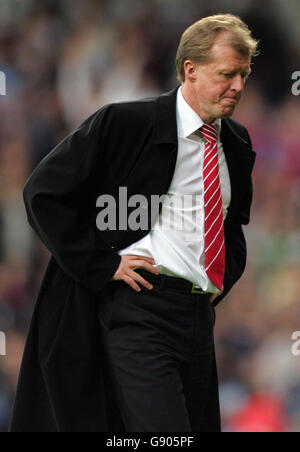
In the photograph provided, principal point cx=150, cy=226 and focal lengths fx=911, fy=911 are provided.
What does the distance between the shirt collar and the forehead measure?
A: 0.17m

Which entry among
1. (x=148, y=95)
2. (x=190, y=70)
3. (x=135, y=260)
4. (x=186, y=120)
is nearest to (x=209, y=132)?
(x=186, y=120)

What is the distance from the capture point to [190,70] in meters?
2.67

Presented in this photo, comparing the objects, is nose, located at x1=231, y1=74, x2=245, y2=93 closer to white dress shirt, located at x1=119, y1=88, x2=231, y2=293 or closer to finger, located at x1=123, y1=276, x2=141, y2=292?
white dress shirt, located at x1=119, y1=88, x2=231, y2=293

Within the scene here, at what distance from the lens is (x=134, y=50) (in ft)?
16.2

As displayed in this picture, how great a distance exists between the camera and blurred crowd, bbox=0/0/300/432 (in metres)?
4.73

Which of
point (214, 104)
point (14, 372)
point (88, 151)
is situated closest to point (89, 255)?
point (88, 151)

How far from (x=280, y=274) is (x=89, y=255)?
237 cm

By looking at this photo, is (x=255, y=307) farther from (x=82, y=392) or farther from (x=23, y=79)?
(x=82, y=392)

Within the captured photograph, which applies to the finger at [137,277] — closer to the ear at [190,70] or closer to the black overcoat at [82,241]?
the black overcoat at [82,241]

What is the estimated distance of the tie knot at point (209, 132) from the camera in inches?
106

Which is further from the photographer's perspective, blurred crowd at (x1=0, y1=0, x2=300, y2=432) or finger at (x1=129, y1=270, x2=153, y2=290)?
blurred crowd at (x1=0, y1=0, x2=300, y2=432)

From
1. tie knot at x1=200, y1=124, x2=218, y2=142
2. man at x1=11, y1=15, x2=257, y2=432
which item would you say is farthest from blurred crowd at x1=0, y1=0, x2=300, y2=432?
tie knot at x1=200, y1=124, x2=218, y2=142

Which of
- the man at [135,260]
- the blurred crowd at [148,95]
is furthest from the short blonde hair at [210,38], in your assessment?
the blurred crowd at [148,95]

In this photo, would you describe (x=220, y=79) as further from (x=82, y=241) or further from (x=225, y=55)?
(x=82, y=241)
